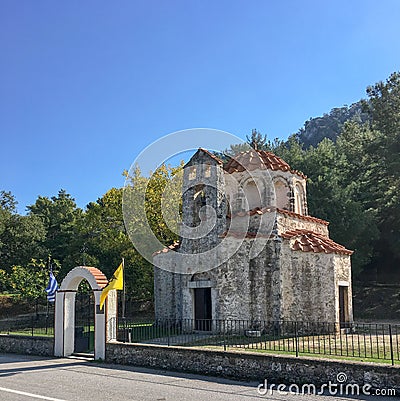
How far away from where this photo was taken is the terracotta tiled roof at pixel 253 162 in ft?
71.8

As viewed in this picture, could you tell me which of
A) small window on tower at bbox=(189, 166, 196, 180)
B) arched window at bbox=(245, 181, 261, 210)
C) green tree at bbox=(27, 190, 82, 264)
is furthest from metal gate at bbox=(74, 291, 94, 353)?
green tree at bbox=(27, 190, 82, 264)

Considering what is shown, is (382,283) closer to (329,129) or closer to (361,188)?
(361,188)

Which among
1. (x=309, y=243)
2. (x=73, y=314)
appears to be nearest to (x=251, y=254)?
(x=309, y=243)

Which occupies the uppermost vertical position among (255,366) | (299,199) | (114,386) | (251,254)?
(299,199)

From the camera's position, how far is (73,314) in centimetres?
1623

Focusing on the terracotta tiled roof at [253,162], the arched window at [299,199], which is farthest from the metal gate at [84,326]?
the arched window at [299,199]

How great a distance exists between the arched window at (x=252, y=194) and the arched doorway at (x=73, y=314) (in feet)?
28.8

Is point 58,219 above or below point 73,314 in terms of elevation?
above

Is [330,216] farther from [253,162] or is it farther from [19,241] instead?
[19,241]

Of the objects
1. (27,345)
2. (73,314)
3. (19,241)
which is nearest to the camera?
(73,314)

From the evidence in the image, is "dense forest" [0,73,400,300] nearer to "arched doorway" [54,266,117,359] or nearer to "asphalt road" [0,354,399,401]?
"arched doorway" [54,266,117,359]

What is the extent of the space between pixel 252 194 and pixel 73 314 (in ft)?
32.9

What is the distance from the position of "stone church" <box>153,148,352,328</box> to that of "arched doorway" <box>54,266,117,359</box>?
560cm

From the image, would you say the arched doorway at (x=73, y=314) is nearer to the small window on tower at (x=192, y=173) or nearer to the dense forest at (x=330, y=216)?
the small window on tower at (x=192, y=173)
